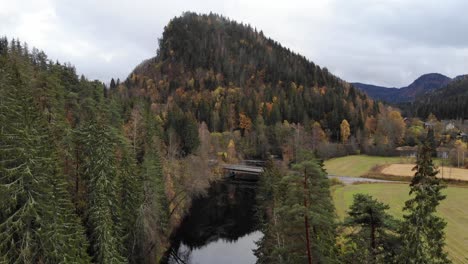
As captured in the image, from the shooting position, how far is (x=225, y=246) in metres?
53.5

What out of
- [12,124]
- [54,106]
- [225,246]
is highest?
[54,106]

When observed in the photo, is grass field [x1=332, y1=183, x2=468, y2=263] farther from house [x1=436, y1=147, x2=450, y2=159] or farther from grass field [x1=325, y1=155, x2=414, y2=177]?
house [x1=436, y1=147, x2=450, y2=159]

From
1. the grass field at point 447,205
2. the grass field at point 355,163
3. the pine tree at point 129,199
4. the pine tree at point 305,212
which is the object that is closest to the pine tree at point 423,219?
the pine tree at point 305,212

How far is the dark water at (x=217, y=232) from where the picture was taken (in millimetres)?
49062

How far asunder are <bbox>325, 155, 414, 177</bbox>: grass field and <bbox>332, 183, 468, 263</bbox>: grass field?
55.4 ft

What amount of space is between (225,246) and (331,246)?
2711 cm

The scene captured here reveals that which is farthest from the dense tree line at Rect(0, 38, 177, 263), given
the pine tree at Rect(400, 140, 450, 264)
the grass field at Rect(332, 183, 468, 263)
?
the grass field at Rect(332, 183, 468, 263)

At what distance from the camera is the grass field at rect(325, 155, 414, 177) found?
340 ft

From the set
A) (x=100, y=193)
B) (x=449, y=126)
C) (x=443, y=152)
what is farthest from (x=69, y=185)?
(x=449, y=126)

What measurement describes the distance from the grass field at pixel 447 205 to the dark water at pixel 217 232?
56.1ft

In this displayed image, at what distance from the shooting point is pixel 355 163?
116 metres

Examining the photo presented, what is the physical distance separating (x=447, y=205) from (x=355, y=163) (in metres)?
48.0

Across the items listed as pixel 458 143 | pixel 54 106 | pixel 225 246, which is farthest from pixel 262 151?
pixel 54 106

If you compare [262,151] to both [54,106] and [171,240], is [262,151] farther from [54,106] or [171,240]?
[54,106]
